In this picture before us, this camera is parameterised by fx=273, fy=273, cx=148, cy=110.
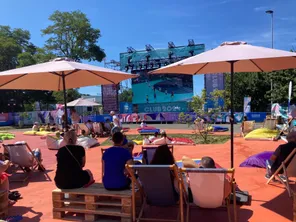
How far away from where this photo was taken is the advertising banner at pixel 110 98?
30953mm

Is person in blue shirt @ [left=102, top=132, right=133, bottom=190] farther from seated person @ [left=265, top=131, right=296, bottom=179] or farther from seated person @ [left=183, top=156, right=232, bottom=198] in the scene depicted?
seated person @ [left=265, top=131, right=296, bottom=179]

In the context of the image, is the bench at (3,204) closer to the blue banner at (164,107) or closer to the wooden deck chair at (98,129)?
the wooden deck chair at (98,129)

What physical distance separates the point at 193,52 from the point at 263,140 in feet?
82.5

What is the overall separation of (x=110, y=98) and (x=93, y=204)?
27.8 metres

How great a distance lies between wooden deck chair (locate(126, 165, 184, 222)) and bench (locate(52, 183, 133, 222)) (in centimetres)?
15

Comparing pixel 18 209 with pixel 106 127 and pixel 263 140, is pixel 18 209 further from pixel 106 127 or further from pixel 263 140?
pixel 106 127

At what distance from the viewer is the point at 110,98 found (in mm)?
31188

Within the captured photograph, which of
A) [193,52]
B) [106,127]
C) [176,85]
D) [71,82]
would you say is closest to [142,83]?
[176,85]

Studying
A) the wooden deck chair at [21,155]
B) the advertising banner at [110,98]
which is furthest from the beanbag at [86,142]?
the advertising banner at [110,98]

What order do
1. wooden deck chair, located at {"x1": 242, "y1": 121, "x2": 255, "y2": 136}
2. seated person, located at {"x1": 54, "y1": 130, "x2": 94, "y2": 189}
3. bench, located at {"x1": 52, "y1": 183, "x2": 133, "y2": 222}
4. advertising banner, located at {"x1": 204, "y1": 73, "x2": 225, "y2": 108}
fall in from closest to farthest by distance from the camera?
bench, located at {"x1": 52, "y1": 183, "x2": 133, "y2": 222} < seated person, located at {"x1": 54, "y1": 130, "x2": 94, "y2": 189} < wooden deck chair, located at {"x1": 242, "y1": 121, "x2": 255, "y2": 136} < advertising banner, located at {"x1": 204, "y1": 73, "x2": 225, "y2": 108}

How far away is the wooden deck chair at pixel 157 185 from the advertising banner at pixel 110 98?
90.5 feet

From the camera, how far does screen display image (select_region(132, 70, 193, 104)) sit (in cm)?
3600

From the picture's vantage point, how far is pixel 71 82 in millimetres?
6512

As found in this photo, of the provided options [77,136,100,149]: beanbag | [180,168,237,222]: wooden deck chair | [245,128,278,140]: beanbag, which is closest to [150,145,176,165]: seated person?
[180,168,237,222]: wooden deck chair
